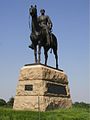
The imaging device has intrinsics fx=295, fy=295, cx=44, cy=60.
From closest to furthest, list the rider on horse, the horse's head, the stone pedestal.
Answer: the stone pedestal
the horse's head
the rider on horse

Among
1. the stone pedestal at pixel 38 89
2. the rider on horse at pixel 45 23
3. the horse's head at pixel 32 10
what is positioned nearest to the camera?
the stone pedestal at pixel 38 89

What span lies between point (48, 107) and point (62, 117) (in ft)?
9.82

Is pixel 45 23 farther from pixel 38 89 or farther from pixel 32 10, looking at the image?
pixel 38 89

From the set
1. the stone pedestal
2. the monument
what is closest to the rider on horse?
the monument

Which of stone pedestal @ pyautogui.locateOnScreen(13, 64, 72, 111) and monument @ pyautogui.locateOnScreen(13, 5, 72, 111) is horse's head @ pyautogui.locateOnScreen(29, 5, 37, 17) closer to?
monument @ pyautogui.locateOnScreen(13, 5, 72, 111)

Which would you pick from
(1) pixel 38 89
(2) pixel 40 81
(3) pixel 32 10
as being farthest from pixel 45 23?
(1) pixel 38 89

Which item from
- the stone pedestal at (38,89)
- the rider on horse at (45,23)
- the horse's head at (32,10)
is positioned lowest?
the stone pedestal at (38,89)

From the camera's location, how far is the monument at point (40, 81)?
12109 millimetres

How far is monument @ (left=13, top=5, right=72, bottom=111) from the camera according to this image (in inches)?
477

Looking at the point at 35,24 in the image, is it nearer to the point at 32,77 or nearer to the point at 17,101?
the point at 32,77

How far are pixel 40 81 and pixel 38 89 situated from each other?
34 centimetres

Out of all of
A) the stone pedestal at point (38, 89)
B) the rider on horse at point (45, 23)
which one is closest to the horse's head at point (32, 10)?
the rider on horse at point (45, 23)

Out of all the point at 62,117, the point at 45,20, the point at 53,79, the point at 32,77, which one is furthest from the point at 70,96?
the point at 62,117

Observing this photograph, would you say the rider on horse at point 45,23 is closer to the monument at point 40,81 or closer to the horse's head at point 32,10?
the monument at point 40,81
